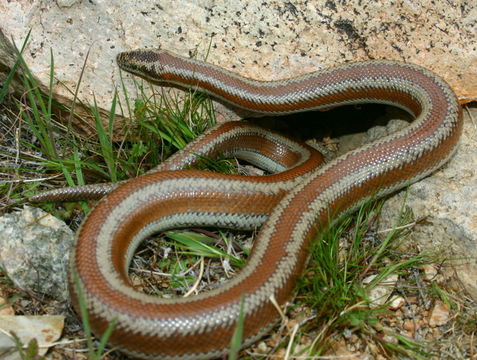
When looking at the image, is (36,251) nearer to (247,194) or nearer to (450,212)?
(247,194)

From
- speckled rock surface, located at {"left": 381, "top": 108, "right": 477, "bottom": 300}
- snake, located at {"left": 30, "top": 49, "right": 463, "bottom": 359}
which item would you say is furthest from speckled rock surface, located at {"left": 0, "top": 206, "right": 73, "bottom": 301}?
speckled rock surface, located at {"left": 381, "top": 108, "right": 477, "bottom": 300}

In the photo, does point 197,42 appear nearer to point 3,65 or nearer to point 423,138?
point 3,65

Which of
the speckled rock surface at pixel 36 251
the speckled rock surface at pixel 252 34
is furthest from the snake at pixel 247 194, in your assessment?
the speckled rock surface at pixel 36 251

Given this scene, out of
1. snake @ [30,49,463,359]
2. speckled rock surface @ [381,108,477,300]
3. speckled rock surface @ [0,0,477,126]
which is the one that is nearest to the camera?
snake @ [30,49,463,359]

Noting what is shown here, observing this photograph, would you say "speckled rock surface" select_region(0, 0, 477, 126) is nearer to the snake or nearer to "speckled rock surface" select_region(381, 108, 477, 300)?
the snake

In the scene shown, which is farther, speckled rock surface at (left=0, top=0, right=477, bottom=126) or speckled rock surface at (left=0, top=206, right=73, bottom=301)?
speckled rock surface at (left=0, top=0, right=477, bottom=126)

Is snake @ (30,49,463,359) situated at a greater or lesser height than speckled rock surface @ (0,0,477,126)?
lesser

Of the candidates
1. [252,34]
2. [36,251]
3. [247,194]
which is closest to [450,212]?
[247,194]
